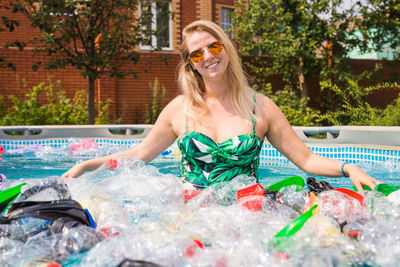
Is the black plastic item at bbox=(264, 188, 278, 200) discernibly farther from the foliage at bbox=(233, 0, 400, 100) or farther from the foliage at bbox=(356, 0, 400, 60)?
the foliage at bbox=(356, 0, 400, 60)

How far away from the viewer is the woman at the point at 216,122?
2393 mm

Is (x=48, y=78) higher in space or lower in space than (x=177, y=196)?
higher

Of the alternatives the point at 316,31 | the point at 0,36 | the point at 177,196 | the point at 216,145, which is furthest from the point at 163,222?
the point at 0,36

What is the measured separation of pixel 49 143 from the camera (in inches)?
236

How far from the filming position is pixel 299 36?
1068 cm

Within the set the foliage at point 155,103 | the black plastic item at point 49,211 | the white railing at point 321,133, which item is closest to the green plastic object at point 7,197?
the black plastic item at point 49,211

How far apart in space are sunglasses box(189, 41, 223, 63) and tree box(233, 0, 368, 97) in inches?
333

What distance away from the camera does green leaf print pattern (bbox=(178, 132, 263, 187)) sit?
2396 mm

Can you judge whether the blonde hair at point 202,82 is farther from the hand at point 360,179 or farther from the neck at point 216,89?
the hand at point 360,179

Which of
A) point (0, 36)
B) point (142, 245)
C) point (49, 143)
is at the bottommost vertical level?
point (49, 143)

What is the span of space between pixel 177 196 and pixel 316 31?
989 centimetres

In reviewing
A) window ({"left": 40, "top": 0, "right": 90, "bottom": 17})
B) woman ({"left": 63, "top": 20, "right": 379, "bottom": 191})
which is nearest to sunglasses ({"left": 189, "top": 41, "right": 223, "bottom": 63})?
woman ({"left": 63, "top": 20, "right": 379, "bottom": 191})

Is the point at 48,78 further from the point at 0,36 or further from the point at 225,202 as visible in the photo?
the point at 225,202

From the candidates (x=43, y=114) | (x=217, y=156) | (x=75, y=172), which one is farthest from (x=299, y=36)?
(x=75, y=172)
